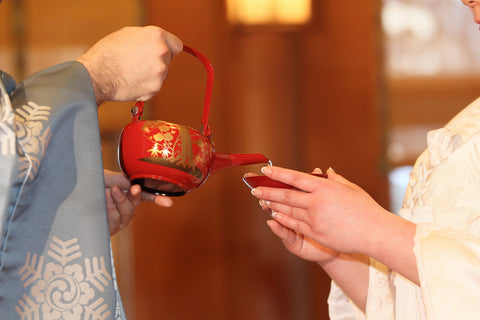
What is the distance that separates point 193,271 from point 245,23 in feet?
5.41

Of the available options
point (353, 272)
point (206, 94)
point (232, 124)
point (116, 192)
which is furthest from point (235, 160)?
point (232, 124)

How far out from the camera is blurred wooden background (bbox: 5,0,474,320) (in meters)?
3.74

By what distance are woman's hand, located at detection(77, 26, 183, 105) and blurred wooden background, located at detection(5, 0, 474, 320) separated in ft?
8.53

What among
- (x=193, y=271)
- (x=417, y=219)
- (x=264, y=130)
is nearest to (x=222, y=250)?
(x=193, y=271)

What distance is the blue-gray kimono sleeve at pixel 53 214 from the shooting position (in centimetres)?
89

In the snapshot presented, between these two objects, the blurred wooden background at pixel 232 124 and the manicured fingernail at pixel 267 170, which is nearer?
the manicured fingernail at pixel 267 170

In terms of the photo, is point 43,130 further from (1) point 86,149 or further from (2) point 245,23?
(2) point 245,23

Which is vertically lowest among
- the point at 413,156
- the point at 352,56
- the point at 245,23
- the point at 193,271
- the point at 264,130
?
the point at 193,271

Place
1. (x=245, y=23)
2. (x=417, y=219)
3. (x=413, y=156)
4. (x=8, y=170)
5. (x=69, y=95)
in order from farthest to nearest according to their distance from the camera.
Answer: (x=413, y=156), (x=245, y=23), (x=417, y=219), (x=69, y=95), (x=8, y=170)

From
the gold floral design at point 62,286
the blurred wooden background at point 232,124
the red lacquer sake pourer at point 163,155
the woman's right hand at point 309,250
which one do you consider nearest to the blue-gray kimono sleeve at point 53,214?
the gold floral design at point 62,286

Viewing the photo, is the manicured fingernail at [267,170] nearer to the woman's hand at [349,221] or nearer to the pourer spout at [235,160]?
the woman's hand at [349,221]

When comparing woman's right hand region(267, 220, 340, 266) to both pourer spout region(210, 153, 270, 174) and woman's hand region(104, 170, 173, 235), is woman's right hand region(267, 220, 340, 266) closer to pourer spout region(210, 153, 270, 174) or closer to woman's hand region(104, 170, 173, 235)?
pourer spout region(210, 153, 270, 174)

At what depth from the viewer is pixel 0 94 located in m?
0.89

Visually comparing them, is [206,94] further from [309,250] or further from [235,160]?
[309,250]
